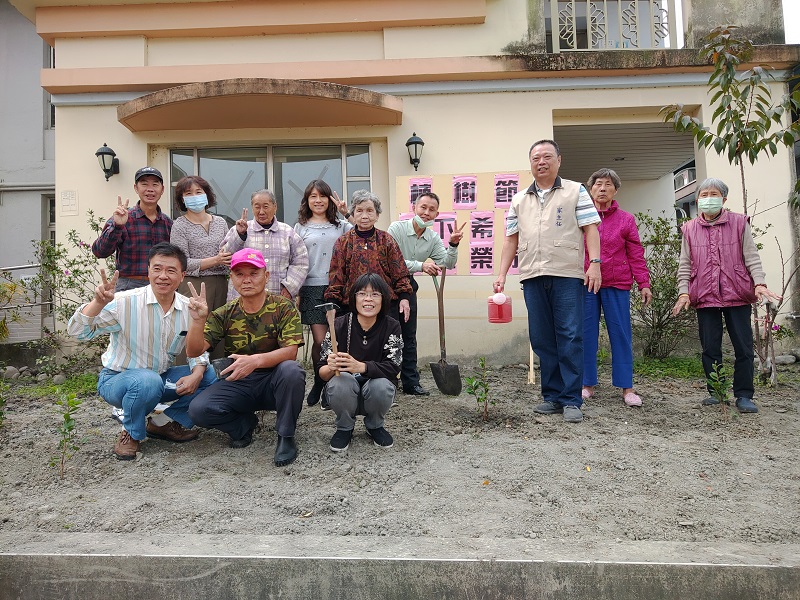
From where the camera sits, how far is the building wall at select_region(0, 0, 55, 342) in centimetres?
978

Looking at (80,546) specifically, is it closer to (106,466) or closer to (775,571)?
(106,466)

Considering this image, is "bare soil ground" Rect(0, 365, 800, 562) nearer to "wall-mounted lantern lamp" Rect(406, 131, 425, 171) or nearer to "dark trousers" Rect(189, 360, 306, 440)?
"dark trousers" Rect(189, 360, 306, 440)

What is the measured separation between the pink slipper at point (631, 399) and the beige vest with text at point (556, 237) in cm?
113

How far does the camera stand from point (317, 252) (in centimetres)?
452

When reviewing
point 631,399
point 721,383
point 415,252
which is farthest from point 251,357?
point 721,383

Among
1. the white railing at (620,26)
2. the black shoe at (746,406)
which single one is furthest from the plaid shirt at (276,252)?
the white railing at (620,26)

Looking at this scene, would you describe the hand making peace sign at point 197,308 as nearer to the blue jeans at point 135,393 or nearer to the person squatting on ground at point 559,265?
the blue jeans at point 135,393

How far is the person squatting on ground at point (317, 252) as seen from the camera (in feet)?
14.6

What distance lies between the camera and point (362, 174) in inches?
283

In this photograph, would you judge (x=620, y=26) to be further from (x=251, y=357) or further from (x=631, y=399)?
(x=251, y=357)

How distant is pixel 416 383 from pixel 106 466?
97.1 inches

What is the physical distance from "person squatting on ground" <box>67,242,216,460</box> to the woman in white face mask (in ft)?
1.88

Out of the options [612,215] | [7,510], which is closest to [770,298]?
[612,215]

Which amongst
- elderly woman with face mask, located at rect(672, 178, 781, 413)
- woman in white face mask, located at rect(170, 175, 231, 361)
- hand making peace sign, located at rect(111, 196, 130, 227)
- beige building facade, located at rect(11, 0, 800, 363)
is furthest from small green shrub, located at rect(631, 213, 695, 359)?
hand making peace sign, located at rect(111, 196, 130, 227)
